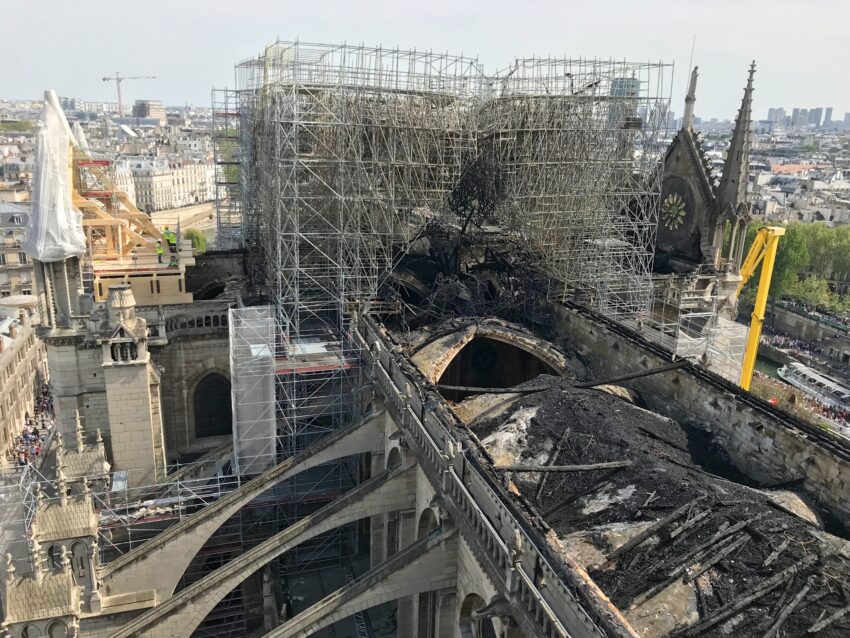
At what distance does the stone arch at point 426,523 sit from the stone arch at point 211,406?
11.4 meters

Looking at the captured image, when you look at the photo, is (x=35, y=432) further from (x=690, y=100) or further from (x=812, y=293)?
(x=812, y=293)

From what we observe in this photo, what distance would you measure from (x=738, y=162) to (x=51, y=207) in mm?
32398

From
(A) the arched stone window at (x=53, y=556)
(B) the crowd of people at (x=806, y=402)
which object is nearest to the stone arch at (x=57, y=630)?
(A) the arched stone window at (x=53, y=556)

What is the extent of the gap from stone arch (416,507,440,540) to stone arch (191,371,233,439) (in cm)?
1138

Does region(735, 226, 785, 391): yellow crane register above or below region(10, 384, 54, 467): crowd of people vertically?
above

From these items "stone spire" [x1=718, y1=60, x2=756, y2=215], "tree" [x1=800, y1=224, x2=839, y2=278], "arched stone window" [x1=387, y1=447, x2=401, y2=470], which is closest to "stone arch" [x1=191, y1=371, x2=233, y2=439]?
"arched stone window" [x1=387, y1=447, x2=401, y2=470]

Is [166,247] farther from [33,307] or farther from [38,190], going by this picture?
[33,307]

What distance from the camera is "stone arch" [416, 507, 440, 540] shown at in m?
18.9

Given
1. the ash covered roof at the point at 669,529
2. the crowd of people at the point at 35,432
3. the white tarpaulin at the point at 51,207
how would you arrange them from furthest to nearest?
the crowd of people at the point at 35,432
the white tarpaulin at the point at 51,207
the ash covered roof at the point at 669,529

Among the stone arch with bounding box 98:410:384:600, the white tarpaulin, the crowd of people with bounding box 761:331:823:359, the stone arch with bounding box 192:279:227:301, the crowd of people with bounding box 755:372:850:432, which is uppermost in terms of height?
the white tarpaulin

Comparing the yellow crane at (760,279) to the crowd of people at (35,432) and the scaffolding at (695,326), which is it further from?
the crowd of people at (35,432)

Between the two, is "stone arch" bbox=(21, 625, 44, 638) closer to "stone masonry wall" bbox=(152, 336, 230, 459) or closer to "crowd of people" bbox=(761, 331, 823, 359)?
"stone masonry wall" bbox=(152, 336, 230, 459)

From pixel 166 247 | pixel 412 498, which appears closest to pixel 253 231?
pixel 166 247

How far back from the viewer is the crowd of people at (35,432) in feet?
111
